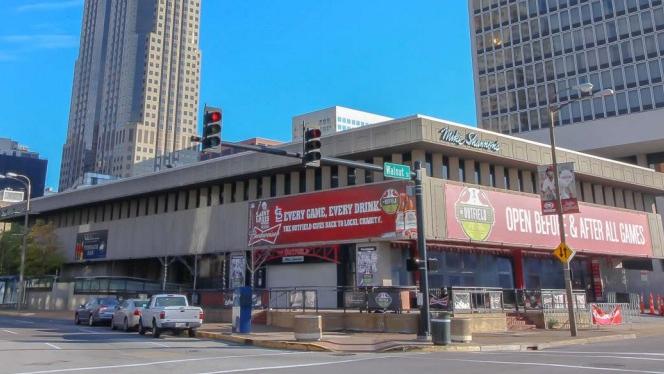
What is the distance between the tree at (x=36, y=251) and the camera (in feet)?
178

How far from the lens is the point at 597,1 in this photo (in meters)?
71.9

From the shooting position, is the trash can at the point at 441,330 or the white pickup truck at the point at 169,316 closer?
the trash can at the point at 441,330

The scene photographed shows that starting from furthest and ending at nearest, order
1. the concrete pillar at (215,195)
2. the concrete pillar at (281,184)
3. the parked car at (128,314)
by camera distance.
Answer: the concrete pillar at (215,195) < the concrete pillar at (281,184) < the parked car at (128,314)

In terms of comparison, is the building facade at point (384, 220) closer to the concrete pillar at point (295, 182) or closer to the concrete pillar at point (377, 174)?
the concrete pillar at point (295, 182)

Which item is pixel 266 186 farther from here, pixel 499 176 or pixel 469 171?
pixel 499 176

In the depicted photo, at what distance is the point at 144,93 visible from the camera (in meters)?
186

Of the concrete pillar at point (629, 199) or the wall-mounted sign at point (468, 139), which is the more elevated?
the wall-mounted sign at point (468, 139)

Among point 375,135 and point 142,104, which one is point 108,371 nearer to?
point 375,135

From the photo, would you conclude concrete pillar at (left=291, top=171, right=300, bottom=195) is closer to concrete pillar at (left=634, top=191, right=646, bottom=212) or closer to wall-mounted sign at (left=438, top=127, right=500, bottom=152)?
wall-mounted sign at (left=438, top=127, right=500, bottom=152)

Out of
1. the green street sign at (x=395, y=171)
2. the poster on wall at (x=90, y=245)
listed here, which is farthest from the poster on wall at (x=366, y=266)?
the poster on wall at (x=90, y=245)

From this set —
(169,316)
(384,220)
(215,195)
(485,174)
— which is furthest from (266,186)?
(169,316)

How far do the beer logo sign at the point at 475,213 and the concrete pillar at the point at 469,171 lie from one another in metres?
1.46

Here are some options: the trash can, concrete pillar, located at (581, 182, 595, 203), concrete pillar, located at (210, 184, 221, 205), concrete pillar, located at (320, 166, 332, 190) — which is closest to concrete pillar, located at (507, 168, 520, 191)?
concrete pillar, located at (581, 182, 595, 203)

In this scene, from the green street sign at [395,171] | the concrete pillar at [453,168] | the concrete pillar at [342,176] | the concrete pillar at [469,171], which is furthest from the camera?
the concrete pillar at [469,171]
